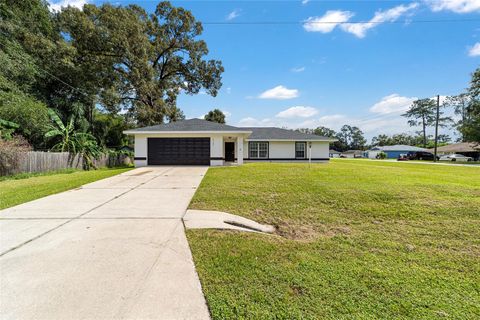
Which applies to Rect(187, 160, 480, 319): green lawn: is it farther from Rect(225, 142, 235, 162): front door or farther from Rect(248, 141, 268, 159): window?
Rect(248, 141, 268, 159): window

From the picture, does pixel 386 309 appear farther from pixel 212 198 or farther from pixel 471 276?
pixel 212 198

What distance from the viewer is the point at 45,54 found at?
19.2 m

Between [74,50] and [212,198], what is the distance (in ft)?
69.0

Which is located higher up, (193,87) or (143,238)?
(193,87)

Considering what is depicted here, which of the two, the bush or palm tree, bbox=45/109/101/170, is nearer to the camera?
the bush

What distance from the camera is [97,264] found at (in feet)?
10.8

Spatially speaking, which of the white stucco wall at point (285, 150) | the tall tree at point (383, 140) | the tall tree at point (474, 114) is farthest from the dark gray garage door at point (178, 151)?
the tall tree at point (383, 140)

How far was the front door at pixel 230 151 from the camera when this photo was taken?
2200 cm

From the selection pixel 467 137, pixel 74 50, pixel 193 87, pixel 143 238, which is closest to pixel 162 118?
pixel 193 87

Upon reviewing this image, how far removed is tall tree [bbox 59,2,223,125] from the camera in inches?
830

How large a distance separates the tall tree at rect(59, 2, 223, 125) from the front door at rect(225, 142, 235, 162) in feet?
28.0

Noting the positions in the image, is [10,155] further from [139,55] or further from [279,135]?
[279,135]

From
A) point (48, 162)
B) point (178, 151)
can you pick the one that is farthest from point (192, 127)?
point (48, 162)

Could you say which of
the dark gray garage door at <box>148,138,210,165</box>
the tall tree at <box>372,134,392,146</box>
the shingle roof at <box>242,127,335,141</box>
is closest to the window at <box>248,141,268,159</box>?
the shingle roof at <box>242,127,335,141</box>
